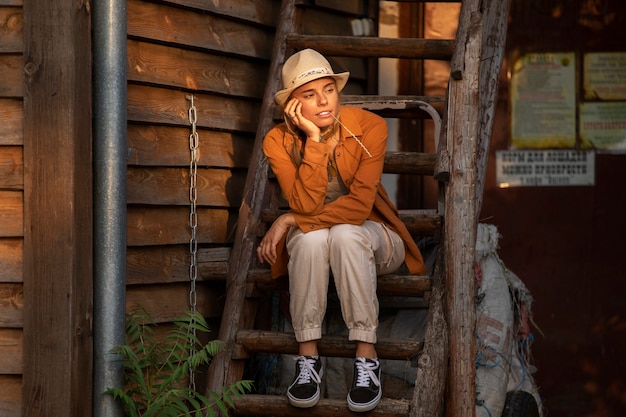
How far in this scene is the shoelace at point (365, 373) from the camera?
4730 mm

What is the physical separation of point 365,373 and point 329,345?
261mm

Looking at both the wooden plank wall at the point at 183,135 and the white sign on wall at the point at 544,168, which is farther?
the white sign on wall at the point at 544,168

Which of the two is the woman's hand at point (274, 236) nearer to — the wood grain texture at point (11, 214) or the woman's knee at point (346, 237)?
the woman's knee at point (346, 237)

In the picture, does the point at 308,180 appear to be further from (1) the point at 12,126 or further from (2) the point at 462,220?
(1) the point at 12,126

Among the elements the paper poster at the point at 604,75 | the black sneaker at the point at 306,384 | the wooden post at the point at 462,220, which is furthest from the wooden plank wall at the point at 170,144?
the paper poster at the point at 604,75

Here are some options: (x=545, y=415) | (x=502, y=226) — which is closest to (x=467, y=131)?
(x=502, y=226)

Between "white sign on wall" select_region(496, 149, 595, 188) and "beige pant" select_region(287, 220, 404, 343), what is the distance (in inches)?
84.3

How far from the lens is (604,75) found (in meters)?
6.79

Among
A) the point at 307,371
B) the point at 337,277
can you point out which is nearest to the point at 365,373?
the point at 307,371

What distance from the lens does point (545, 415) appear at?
665cm

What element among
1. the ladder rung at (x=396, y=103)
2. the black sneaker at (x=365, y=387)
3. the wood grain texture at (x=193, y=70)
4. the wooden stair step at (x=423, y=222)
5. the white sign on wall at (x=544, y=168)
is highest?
the wood grain texture at (x=193, y=70)

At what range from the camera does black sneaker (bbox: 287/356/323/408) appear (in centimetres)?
471

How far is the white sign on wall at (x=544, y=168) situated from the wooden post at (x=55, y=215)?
124 inches

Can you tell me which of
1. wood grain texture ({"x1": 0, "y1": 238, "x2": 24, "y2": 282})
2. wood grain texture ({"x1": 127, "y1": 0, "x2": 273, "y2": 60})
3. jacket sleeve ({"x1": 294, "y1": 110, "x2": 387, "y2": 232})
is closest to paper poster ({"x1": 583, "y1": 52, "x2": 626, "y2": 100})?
wood grain texture ({"x1": 127, "y1": 0, "x2": 273, "y2": 60})
